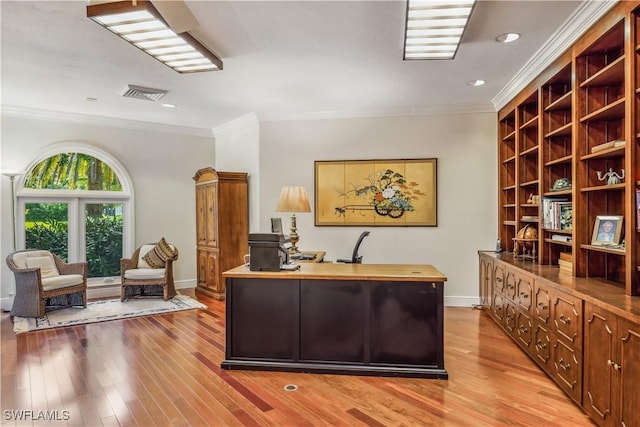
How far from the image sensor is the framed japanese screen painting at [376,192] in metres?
5.52

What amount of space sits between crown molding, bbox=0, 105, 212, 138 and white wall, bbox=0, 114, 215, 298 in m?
0.03

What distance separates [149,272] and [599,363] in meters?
5.30

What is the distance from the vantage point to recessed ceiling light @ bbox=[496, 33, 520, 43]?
3.26 meters

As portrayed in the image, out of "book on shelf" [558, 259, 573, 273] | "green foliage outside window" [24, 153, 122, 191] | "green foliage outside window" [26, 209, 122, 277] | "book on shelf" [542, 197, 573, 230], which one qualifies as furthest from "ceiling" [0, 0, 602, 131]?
"book on shelf" [558, 259, 573, 273]

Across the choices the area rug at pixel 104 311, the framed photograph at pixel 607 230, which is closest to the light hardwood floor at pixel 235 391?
the area rug at pixel 104 311

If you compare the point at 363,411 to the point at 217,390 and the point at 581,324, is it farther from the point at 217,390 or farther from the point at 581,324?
the point at 581,324

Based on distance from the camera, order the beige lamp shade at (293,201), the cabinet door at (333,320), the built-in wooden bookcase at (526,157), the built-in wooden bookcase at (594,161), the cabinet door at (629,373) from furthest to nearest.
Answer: the built-in wooden bookcase at (526,157), the beige lamp shade at (293,201), the cabinet door at (333,320), the built-in wooden bookcase at (594,161), the cabinet door at (629,373)

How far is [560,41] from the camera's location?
329cm

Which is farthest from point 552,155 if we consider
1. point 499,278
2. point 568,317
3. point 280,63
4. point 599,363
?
point 280,63

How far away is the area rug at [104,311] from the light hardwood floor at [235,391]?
0.60m

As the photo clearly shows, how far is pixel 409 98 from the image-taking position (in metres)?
5.10

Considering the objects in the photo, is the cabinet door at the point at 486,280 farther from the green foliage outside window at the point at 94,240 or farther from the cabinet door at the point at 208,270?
the green foliage outside window at the point at 94,240

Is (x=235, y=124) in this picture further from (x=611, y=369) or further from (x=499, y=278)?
(x=611, y=369)

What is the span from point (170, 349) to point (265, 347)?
43.3 inches
